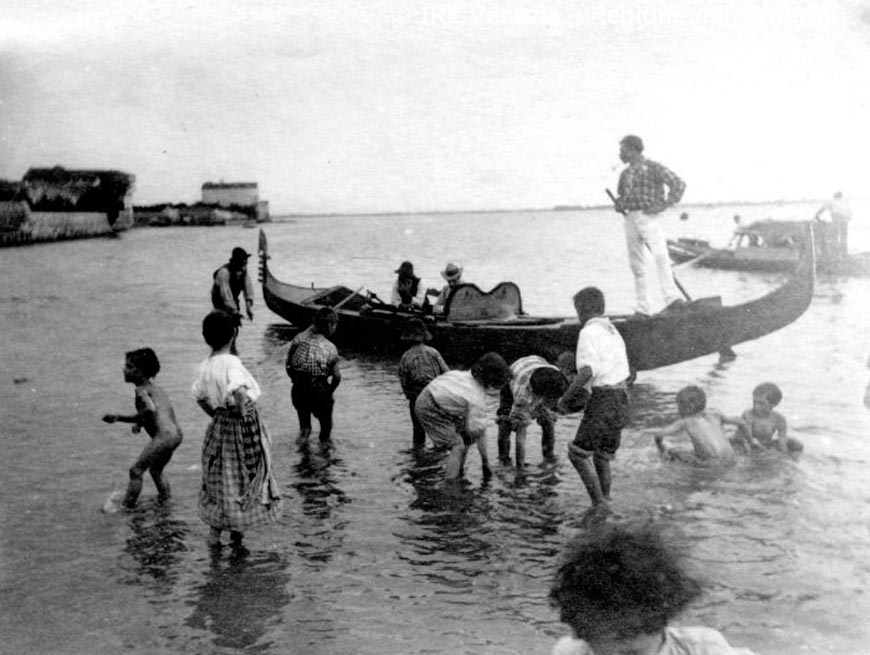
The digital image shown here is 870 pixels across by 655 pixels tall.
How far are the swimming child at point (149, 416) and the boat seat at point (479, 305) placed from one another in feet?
19.3

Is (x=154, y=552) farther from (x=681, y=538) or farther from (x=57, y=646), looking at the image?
(x=681, y=538)

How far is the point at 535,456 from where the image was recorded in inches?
300

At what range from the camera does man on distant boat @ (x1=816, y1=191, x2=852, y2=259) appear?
22.3 meters

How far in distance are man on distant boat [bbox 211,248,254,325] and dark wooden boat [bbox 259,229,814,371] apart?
80.4 inches

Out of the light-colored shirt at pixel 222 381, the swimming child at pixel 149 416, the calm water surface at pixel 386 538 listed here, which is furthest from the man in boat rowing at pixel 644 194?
the light-colored shirt at pixel 222 381

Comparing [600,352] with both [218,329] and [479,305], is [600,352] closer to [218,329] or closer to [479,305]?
[218,329]

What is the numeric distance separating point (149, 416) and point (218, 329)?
4.10ft

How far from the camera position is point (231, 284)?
11.7 metres

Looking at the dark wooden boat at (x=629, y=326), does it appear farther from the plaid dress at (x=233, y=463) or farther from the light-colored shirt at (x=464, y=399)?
the plaid dress at (x=233, y=463)

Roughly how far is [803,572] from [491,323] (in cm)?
661

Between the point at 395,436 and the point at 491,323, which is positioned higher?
the point at 491,323

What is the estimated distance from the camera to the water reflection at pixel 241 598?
4277 millimetres

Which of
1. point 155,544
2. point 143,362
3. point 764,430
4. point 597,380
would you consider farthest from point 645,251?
point 155,544

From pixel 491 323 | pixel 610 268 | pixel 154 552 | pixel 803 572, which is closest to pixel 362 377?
pixel 491 323
